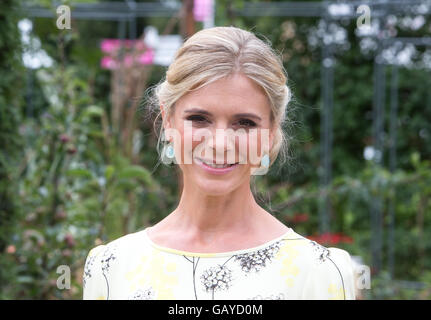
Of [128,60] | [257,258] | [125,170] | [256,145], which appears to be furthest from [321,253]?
[128,60]

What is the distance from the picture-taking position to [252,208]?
1.30 metres

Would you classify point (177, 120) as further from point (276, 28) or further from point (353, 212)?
point (276, 28)

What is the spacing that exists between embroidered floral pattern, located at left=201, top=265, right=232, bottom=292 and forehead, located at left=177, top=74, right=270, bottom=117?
32cm

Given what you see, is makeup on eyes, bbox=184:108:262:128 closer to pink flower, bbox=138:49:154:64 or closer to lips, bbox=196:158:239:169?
lips, bbox=196:158:239:169

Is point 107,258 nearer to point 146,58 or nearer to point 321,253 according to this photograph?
point 321,253

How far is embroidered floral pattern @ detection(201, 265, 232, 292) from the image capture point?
1184 mm

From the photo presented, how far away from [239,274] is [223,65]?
0.43 metres

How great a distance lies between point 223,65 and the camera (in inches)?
47.1

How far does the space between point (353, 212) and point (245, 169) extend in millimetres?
4184

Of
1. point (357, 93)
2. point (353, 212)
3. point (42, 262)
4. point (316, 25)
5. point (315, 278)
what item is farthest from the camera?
point (316, 25)

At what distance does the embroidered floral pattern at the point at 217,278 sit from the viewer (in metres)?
1.18

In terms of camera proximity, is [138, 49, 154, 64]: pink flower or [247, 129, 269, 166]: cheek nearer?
[247, 129, 269, 166]: cheek

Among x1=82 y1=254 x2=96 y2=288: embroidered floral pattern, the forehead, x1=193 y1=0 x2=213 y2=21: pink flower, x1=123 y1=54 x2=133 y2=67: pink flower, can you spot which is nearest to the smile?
the forehead

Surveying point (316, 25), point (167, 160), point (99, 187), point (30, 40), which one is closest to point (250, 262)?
point (167, 160)
